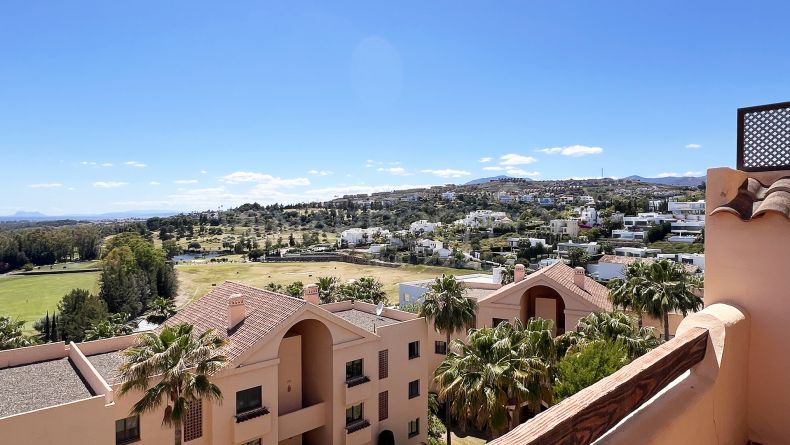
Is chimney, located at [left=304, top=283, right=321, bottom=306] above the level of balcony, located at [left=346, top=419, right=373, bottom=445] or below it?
above

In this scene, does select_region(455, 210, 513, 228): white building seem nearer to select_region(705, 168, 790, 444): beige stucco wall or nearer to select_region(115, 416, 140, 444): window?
select_region(115, 416, 140, 444): window

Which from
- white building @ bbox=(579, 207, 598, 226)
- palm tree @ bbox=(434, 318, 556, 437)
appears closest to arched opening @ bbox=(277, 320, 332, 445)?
palm tree @ bbox=(434, 318, 556, 437)

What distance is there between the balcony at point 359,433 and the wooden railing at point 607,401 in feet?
73.4

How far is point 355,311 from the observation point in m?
32.5

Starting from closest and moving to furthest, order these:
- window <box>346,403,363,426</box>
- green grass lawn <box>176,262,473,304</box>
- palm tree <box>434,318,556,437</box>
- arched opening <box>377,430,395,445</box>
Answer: palm tree <box>434,318,556,437</box> < window <box>346,403,363,426</box> < arched opening <box>377,430,395,445</box> < green grass lawn <box>176,262,473,304</box>

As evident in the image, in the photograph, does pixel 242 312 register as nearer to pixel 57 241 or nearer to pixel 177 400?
pixel 177 400

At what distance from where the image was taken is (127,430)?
1819 centimetres

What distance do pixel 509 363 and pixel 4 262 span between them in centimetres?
15631

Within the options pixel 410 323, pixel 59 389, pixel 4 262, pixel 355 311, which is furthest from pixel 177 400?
pixel 4 262

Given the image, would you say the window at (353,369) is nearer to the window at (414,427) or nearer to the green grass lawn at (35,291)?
the window at (414,427)

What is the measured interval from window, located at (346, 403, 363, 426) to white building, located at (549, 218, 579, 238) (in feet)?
416

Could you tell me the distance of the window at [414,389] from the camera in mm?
29094

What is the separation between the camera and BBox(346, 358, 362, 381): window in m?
25.3

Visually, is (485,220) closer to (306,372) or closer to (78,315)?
(78,315)
